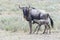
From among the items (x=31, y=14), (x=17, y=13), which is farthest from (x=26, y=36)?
(x=17, y=13)

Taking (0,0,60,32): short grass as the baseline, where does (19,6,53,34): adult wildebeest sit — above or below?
above

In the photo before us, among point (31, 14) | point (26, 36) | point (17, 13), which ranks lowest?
point (26, 36)

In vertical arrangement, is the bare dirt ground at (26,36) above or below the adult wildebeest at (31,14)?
below

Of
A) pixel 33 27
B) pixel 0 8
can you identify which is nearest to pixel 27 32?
pixel 33 27

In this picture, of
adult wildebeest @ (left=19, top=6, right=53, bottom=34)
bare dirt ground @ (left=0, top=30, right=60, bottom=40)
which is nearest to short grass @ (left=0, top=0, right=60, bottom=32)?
adult wildebeest @ (left=19, top=6, right=53, bottom=34)

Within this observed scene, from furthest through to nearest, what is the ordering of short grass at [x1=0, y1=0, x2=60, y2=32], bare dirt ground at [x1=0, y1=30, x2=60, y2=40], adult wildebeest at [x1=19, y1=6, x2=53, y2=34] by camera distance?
short grass at [x1=0, y1=0, x2=60, y2=32] → adult wildebeest at [x1=19, y1=6, x2=53, y2=34] → bare dirt ground at [x1=0, y1=30, x2=60, y2=40]

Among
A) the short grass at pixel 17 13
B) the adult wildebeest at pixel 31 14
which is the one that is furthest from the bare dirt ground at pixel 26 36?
the short grass at pixel 17 13

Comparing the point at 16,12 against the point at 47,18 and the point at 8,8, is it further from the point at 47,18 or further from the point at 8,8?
the point at 47,18

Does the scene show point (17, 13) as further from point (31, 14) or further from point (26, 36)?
point (26, 36)

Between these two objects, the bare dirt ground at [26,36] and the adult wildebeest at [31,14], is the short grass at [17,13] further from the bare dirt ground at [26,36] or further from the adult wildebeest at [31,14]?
the bare dirt ground at [26,36]

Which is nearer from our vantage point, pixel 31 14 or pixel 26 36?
pixel 26 36

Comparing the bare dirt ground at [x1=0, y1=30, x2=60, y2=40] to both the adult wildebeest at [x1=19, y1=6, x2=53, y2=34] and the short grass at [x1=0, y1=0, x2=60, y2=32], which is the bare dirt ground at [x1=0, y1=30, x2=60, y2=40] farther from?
the short grass at [x1=0, y1=0, x2=60, y2=32]

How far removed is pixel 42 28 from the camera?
15.7 meters

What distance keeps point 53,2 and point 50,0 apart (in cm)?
114
